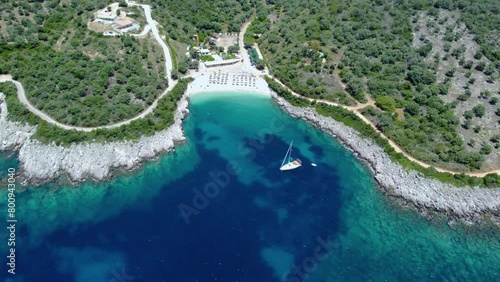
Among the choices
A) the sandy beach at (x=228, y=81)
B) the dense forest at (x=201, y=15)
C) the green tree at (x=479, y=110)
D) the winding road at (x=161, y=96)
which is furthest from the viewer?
the dense forest at (x=201, y=15)

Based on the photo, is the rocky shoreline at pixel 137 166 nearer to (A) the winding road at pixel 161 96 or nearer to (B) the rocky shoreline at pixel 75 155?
(B) the rocky shoreline at pixel 75 155

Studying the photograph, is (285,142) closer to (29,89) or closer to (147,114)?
(147,114)

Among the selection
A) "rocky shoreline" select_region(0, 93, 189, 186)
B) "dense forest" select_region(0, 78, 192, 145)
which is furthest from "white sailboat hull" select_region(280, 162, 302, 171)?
"dense forest" select_region(0, 78, 192, 145)

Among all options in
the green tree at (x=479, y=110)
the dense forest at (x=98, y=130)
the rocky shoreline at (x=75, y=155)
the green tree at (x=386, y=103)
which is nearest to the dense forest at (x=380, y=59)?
the green tree at (x=386, y=103)

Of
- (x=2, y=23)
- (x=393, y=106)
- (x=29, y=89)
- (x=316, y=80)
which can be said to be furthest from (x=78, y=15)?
(x=393, y=106)

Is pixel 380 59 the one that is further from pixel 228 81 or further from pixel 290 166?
pixel 290 166

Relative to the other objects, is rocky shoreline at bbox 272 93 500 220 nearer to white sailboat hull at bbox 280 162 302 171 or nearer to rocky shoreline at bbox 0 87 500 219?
rocky shoreline at bbox 0 87 500 219

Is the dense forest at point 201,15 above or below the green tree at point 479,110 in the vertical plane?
below

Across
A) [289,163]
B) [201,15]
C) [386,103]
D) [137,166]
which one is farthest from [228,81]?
[386,103]
